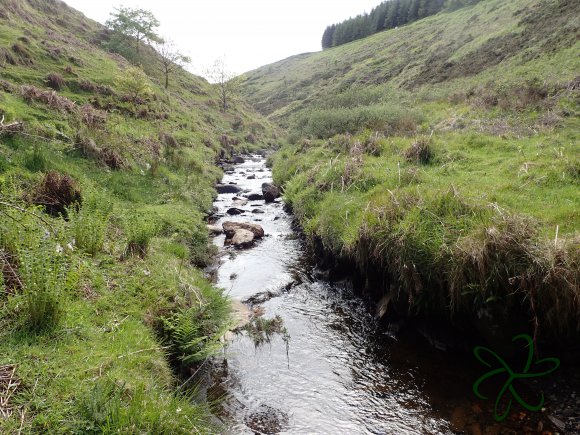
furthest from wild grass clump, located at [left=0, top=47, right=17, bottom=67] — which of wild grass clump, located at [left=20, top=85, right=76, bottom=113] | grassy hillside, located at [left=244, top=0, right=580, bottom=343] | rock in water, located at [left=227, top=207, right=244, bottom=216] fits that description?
grassy hillside, located at [left=244, top=0, right=580, bottom=343]

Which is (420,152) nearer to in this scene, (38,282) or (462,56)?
(38,282)

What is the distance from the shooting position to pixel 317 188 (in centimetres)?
1565

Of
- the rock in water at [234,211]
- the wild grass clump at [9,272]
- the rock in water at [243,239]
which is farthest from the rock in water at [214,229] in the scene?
the wild grass clump at [9,272]

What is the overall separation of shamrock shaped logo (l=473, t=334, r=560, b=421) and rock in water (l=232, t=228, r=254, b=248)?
9.12 metres

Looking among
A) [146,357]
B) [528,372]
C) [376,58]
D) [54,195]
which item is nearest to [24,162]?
[54,195]

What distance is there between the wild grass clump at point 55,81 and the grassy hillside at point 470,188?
1468 cm

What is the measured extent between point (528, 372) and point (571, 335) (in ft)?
3.36

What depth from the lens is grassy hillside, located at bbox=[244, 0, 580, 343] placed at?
6.75m

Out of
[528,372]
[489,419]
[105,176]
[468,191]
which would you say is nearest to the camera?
[489,419]

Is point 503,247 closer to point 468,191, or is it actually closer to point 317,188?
point 468,191

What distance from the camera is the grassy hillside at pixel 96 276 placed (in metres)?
4.16

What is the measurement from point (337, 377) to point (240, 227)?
9397 millimetres

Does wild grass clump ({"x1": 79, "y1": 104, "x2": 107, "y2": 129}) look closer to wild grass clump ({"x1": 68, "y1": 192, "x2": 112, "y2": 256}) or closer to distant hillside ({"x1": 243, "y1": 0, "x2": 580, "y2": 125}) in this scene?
wild grass clump ({"x1": 68, "y1": 192, "x2": 112, "y2": 256})

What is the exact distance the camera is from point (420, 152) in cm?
1489
